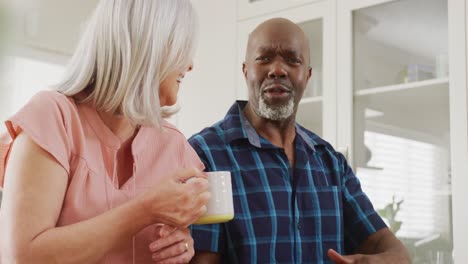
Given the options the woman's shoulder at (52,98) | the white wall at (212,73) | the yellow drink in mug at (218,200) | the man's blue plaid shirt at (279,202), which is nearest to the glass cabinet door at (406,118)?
the white wall at (212,73)

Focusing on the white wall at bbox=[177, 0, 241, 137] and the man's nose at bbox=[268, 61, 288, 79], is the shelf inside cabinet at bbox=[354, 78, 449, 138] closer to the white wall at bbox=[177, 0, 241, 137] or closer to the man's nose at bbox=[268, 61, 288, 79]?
the white wall at bbox=[177, 0, 241, 137]

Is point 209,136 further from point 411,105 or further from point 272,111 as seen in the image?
point 411,105

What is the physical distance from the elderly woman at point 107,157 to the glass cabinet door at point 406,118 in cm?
150

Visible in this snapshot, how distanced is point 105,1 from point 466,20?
167 centimetres

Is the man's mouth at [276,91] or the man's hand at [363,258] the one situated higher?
the man's mouth at [276,91]

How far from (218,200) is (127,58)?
1.00 ft

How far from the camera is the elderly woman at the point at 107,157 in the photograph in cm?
98

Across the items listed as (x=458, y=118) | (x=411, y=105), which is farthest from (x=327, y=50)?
(x=458, y=118)

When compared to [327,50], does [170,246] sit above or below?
below

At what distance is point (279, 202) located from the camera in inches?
62.9

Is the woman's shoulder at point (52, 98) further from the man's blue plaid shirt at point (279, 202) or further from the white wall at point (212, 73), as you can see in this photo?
the white wall at point (212, 73)

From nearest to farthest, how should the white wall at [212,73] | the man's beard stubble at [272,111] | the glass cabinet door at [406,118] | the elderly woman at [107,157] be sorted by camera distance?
the elderly woman at [107,157] → the man's beard stubble at [272,111] → the glass cabinet door at [406,118] → the white wall at [212,73]

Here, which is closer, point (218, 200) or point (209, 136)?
point (218, 200)

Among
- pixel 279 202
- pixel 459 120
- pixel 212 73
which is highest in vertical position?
pixel 212 73
